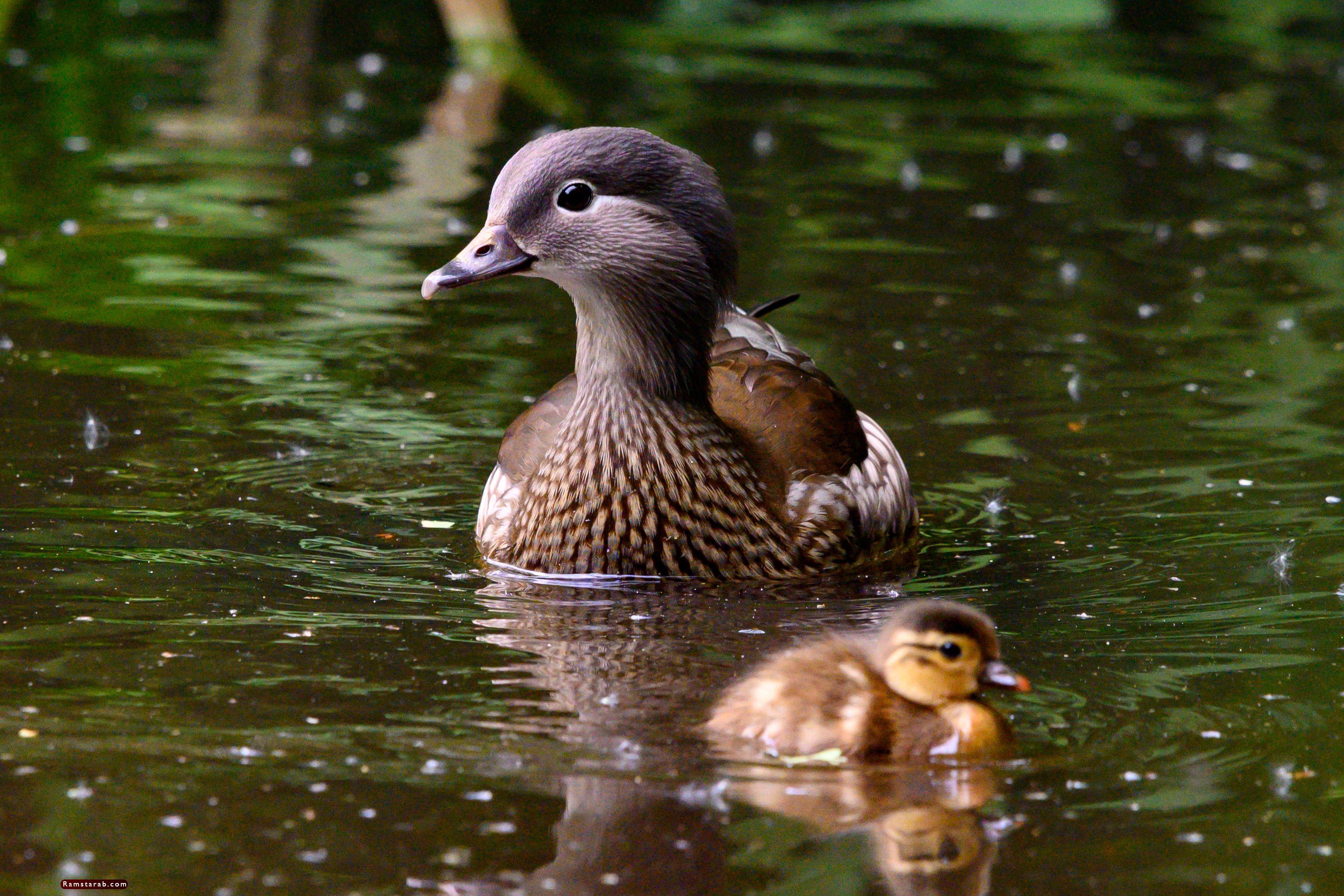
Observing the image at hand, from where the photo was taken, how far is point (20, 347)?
8.56 m

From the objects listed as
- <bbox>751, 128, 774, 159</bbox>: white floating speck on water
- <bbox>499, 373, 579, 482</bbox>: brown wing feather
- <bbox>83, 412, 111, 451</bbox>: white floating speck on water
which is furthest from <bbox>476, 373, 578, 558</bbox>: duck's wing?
<bbox>751, 128, 774, 159</bbox>: white floating speck on water

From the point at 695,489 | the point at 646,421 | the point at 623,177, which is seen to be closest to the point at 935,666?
the point at 695,489

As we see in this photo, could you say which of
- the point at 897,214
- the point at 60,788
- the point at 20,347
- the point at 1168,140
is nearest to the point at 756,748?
the point at 60,788

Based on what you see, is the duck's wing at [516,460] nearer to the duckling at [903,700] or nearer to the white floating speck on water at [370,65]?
the duckling at [903,700]

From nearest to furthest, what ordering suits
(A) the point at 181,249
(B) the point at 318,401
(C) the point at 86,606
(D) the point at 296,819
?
(D) the point at 296,819
(C) the point at 86,606
(B) the point at 318,401
(A) the point at 181,249

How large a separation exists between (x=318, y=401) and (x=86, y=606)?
2405 mm

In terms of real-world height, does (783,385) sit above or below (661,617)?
above

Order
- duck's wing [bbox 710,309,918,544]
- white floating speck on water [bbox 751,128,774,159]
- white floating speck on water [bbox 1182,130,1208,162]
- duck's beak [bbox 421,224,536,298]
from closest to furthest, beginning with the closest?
duck's beak [bbox 421,224,536,298] < duck's wing [bbox 710,309,918,544] < white floating speck on water [bbox 751,128,774,159] < white floating speck on water [bbox 1182,130,1208,162]

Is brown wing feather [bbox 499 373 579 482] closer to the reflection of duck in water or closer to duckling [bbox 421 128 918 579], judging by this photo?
duckling [bbox 421 128 918 579]

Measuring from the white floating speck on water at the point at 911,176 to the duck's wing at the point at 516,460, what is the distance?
19.3 feet

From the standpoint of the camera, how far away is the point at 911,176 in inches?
500

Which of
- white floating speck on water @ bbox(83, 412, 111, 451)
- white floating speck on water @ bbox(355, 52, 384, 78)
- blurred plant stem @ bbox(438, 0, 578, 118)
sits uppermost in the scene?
blurred plant stem @ bbox(438, 0, 578, 118)

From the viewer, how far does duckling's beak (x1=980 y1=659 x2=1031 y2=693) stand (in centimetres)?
489

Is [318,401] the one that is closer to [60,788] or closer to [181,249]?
[181,249]
